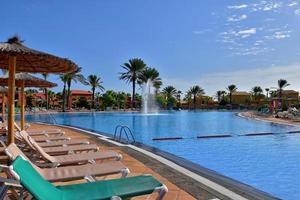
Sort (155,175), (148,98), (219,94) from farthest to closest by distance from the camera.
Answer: (219,94) → (148,98) → (155,175)

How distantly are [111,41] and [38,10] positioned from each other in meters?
10.2

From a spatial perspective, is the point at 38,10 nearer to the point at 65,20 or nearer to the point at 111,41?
the point at 65,20

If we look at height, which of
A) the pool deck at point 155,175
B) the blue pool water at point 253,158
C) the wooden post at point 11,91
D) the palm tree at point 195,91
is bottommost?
the blue pool water at point 253,158

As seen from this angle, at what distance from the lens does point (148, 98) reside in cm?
5559

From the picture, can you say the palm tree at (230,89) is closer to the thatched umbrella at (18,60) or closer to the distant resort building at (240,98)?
the distant resort building at (240,98)

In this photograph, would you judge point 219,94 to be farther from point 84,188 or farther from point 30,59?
point 84,188

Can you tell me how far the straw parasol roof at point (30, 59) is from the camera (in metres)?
4.82

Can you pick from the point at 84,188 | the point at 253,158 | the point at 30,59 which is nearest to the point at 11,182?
the point at 84,188

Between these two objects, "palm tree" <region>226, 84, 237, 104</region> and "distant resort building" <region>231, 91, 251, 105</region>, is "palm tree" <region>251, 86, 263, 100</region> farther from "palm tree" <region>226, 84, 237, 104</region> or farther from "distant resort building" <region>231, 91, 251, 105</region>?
"palm tree" <region>226, 84, 237, 104</region>

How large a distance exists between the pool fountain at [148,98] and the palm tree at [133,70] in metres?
2.97

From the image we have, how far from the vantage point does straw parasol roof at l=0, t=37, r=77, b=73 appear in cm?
482

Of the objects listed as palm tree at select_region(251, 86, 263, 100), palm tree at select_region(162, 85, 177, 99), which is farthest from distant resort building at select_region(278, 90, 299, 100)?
palm tree at select_region(162, 85, 177, 99)

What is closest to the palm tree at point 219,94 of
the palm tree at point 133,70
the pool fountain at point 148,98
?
the pool fountain at point 148,98

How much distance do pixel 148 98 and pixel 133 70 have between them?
642cm
